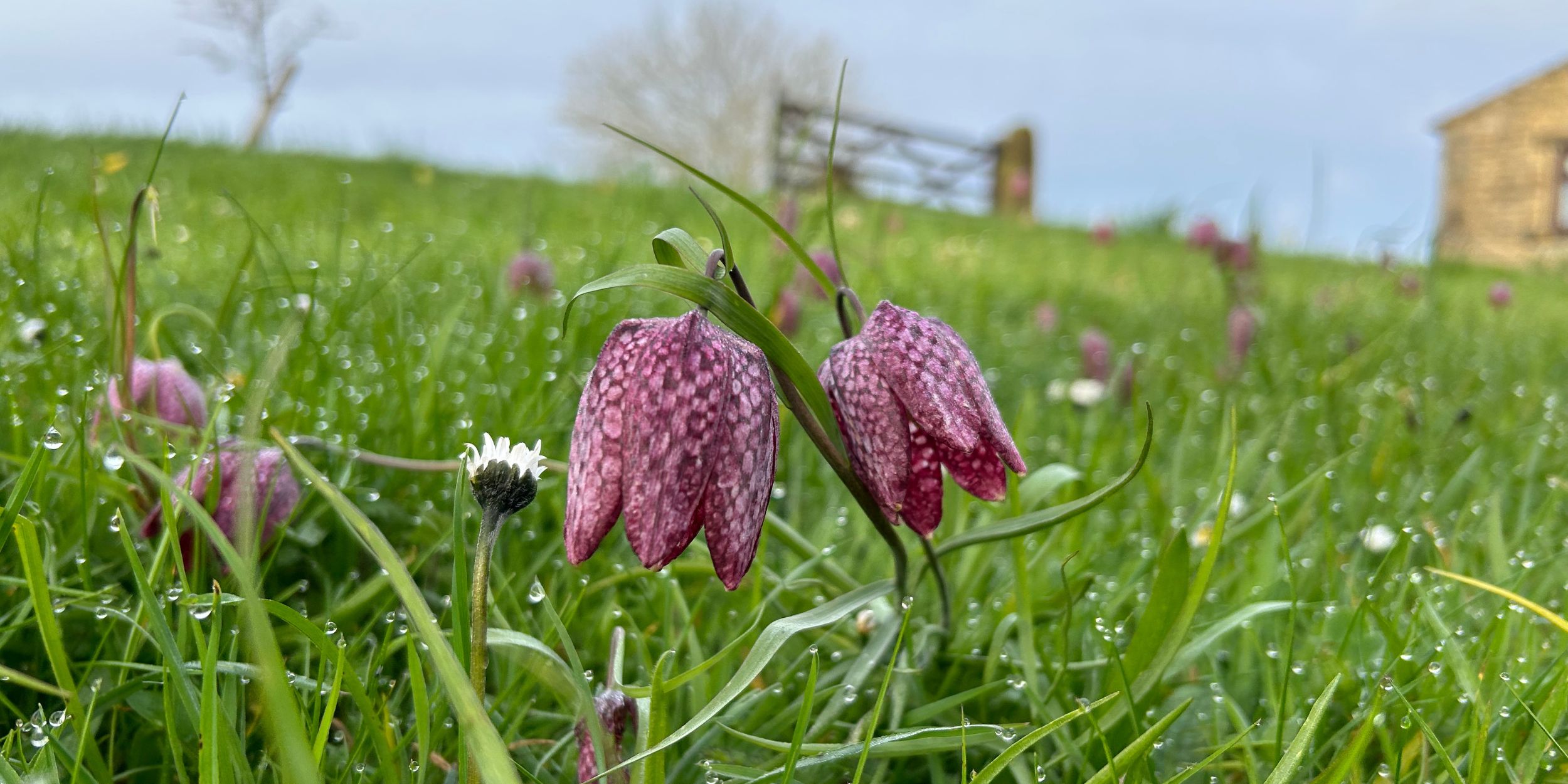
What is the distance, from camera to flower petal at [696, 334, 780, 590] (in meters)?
0.65

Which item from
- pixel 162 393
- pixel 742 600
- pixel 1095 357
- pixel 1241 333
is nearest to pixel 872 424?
pixel 742 600

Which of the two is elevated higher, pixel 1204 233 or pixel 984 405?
pixel 1204 233

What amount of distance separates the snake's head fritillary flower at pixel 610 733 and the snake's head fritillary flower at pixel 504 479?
15 centimetres

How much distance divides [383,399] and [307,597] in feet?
1.01

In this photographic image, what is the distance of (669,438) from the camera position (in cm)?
64

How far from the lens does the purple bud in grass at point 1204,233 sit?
2.77 metres

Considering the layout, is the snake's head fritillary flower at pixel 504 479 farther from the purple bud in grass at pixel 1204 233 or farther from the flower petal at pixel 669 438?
the purple bud in grass at pixel 1204 233

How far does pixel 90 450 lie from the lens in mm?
1089

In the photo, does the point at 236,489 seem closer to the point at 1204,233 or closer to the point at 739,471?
the point at 739,471

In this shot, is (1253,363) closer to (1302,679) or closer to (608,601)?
(1302,679)

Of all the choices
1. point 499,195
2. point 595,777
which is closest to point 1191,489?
point 595,777

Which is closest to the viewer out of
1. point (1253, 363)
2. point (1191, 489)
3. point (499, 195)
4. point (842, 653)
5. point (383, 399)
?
point (842, 653)

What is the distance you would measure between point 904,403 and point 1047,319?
7.82 feet

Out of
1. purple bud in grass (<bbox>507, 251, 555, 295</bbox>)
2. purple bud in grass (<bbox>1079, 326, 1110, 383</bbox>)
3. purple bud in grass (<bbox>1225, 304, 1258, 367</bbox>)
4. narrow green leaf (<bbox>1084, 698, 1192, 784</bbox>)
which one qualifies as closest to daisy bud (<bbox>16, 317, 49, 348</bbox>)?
purple bud in grass (<bbox>507, 251, 555, 295</bbox>)
